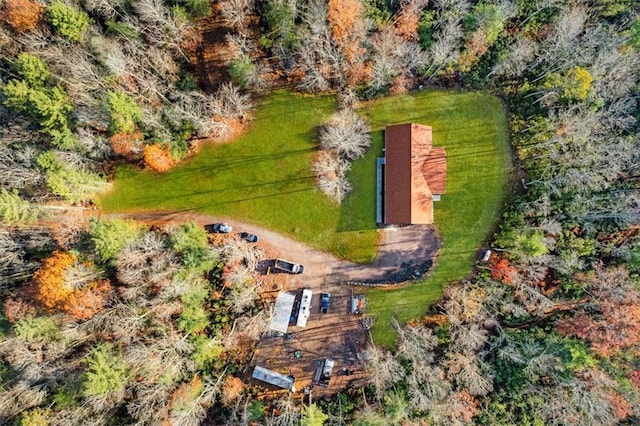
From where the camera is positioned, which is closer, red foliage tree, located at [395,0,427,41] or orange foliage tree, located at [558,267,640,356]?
orange foliage tree, located at [558,267,640,356]

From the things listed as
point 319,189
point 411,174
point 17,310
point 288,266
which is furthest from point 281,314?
point 17,310

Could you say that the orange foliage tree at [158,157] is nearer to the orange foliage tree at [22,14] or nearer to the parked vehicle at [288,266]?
the orange foliage tree at [22,14]

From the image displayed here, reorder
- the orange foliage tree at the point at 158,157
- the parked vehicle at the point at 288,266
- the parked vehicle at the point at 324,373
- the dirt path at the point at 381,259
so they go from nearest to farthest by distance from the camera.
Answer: the orange foliage tree at the point at 158,157 → the parked vehicle at the point at 324,373 → the parked vehicle at the point at 288,266 → the dirt path at the point at 381,259

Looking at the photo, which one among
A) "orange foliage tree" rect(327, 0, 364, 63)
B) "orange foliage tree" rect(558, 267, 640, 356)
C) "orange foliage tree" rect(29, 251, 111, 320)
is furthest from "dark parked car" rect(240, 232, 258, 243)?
"orange foliage tree" rect(558, 267, 640, 356)

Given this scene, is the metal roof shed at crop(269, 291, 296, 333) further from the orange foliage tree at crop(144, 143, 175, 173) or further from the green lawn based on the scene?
the orange foliage tree at crop(144, 143, 175, 173)

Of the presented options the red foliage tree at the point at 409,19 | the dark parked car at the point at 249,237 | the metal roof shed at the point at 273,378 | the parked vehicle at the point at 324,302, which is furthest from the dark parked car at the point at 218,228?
the red foliage tree at the point at 409,19

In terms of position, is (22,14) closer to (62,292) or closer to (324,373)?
(62,292)

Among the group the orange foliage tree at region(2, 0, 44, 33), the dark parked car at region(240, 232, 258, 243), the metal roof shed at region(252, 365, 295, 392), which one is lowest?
the metal roof shed at region(252, 365, 295, 392)
